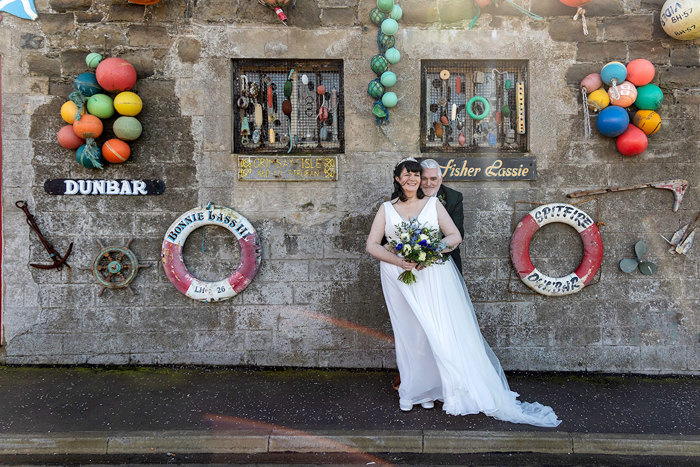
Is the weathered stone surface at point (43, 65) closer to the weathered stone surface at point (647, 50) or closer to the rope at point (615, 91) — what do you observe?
the rope at point (615, 91)

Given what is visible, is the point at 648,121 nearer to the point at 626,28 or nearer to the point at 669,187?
the point at 669,187

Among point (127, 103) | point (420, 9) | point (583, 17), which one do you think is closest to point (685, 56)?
point (583, 17)

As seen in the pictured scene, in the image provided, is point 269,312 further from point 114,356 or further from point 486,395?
point 486,395

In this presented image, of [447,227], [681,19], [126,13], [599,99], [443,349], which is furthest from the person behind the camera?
[126,13]

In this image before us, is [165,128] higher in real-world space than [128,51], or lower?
lower

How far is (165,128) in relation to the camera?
509 centimetres

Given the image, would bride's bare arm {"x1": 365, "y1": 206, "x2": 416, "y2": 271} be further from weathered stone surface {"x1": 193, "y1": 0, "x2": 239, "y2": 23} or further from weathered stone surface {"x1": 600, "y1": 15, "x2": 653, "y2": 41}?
weathered stone surface {"x1": 600, "y1": 15, "x2": 653, "y2": 41}

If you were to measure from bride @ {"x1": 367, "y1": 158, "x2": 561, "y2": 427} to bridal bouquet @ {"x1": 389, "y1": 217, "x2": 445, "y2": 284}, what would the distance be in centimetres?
A: 13

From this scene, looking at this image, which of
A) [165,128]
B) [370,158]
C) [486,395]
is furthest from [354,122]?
[486,395]

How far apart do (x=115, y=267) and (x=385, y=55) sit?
3816 millimetres

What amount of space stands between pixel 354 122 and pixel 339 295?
1980mm

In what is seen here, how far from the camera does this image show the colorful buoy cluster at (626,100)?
15.8 ft

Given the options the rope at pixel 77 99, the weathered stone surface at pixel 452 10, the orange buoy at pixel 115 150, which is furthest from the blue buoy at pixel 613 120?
the rope at pixel 77 99

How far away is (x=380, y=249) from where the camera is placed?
3996mm
